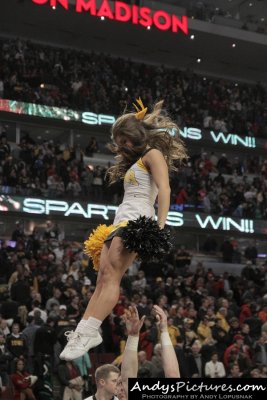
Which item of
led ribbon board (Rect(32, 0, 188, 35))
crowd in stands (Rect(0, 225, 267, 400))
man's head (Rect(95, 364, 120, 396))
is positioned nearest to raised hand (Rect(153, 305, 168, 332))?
man's head (Rect(95, 364, 120, 396))

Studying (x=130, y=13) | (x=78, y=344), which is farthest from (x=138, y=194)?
(x=130, y=13)

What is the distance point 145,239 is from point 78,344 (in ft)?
2.37

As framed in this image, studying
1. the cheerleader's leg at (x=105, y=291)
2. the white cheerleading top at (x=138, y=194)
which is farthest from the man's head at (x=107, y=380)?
the white cheerleading top at (x=138, y=194)

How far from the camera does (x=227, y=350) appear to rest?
1363cm

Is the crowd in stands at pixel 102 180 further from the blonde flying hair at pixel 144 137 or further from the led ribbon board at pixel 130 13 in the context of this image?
the blonde flying hair at pixel 144 137

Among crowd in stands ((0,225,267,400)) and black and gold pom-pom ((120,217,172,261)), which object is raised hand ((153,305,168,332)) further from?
crowd in stands ((0,225,267,400))

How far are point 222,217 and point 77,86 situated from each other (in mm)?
7403

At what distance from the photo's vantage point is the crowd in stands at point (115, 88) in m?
26.7

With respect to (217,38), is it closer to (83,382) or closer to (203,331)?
(203,331)

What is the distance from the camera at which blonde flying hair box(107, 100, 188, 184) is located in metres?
4.72

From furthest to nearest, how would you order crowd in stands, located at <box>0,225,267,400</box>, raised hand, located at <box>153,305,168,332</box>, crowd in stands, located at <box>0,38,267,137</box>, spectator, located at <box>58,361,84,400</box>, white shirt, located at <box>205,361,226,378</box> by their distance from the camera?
crowd in stands, located at <box>0,38,267,137</box>
white shirt, located at <box>205,361,226,378</box>
crowd in stands, located at <box>0,225,267,400</box>
spectator, located at <box>58,361,84,400</box>
raised hand, located at <box>153,305,168,332</box>

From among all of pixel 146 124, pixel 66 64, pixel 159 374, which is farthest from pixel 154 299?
pixel 66 64

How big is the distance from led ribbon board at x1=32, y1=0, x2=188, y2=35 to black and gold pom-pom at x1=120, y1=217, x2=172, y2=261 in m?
25.2

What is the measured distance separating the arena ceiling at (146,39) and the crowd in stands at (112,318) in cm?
1312
